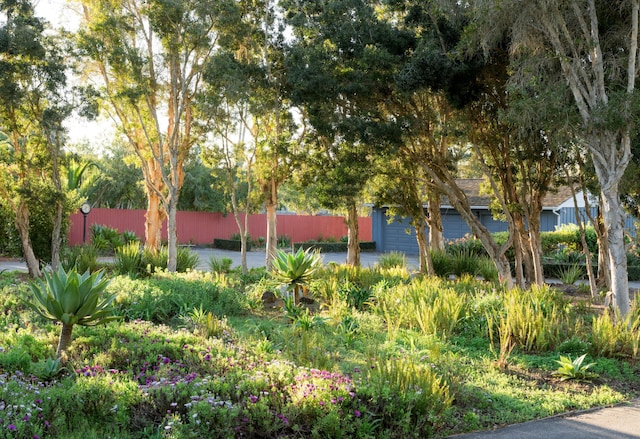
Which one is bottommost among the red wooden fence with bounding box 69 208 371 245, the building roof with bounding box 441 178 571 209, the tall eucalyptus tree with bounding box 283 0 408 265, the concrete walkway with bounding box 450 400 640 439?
the concrete walkway with bounding box 450 400 640 439

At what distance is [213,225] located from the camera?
4116cm

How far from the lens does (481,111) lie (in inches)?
521

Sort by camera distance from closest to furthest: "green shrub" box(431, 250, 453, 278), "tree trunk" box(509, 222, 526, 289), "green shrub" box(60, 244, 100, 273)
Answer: "tree trunk" box(509, 222, 526, 289) → "green shrub" box(60, 244, 100, 273) → "green shrub" box(431, 250, 453, 278)

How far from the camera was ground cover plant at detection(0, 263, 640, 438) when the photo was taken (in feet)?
15.4

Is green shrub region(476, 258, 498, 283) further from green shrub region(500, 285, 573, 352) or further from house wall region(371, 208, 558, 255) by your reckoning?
house wall region(371, 208, 558, 255)

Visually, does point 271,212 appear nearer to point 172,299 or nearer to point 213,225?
point 172,299

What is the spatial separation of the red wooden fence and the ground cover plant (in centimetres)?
2616

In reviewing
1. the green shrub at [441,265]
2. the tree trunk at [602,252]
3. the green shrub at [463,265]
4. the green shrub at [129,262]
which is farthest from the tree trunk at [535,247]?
the green shrub at [129,262]

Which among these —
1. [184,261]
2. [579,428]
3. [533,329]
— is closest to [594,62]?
[533,329]

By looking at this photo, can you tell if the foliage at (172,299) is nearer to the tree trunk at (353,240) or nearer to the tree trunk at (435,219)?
the tree trunk at (353,240)

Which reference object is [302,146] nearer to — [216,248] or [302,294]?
[302,294]

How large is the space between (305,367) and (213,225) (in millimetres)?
35872

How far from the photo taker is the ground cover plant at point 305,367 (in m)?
4.71

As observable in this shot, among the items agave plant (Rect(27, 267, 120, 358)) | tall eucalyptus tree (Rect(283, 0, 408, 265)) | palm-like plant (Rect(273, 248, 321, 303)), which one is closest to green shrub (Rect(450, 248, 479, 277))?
tall eucalyptus tree (Rect(283, 0, 408, 265))
